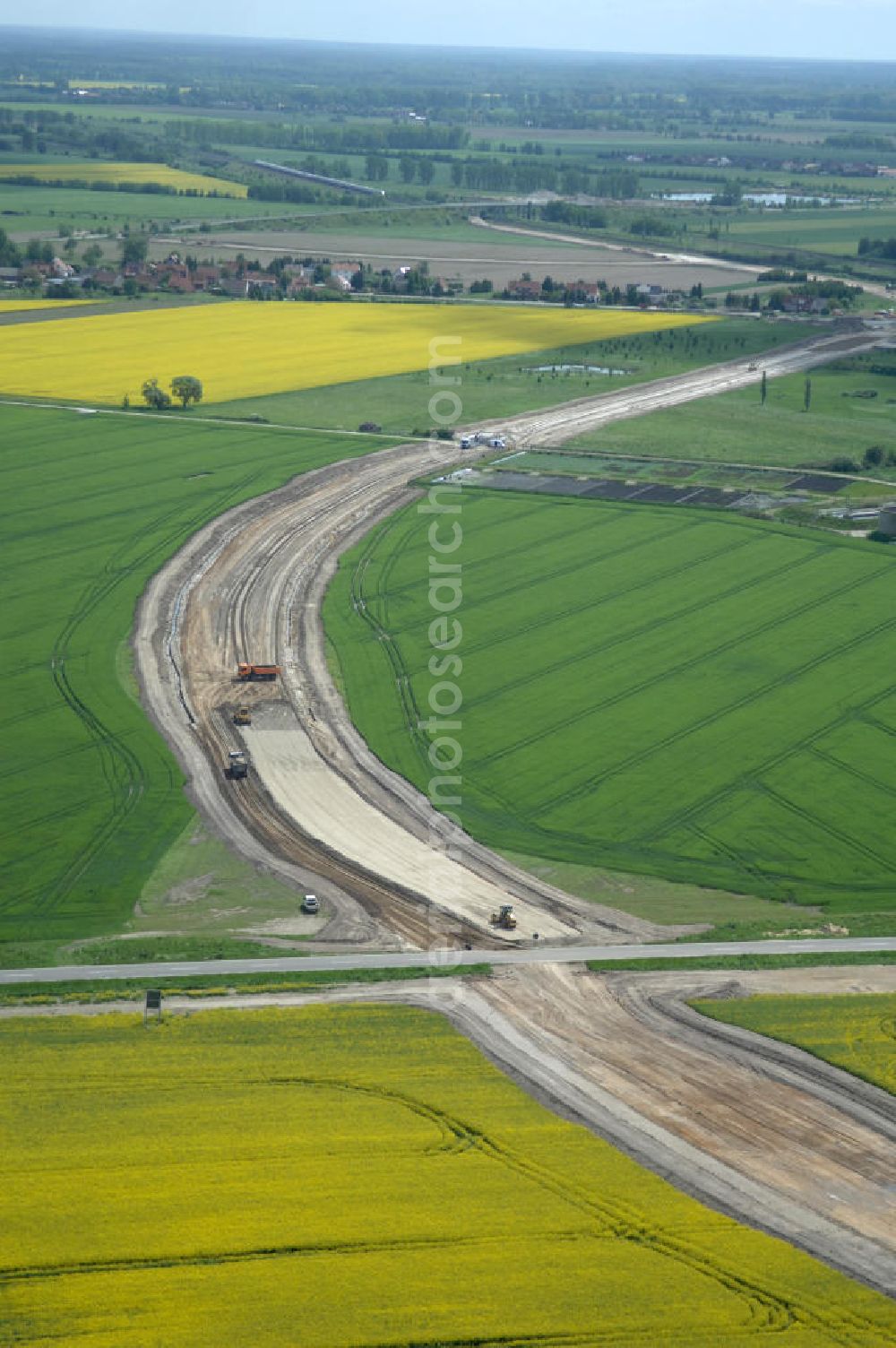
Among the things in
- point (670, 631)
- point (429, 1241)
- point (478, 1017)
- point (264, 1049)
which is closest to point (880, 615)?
point (670, 631)

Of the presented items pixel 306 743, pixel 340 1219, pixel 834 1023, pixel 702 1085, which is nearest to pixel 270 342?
pixel 306 743

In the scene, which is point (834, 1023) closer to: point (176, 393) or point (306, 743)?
point (306, 743)

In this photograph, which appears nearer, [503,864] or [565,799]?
[503,864]

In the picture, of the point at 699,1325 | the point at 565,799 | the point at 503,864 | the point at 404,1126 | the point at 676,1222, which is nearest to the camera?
the point at 699,1325

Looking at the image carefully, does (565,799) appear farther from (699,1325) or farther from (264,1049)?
(699,1325)

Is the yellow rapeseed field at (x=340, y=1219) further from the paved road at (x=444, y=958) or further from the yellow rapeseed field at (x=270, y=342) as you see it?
the yellow rapeseed field at (x=270, y=342)

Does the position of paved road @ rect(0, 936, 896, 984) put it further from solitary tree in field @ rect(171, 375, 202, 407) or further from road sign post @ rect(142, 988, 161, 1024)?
solitary tree in field @ rect(171, 375, 202, 407)

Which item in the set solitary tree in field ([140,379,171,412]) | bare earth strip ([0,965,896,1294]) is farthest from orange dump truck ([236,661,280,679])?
solitary tree in field ([140,379,171,412])
